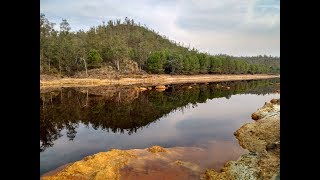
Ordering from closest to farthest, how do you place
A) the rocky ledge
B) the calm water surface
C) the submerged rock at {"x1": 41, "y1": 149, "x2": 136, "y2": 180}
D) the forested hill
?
the rocky ledge, the submerged rock at {"x1": 41, "y1": 149, "x2": 136, "y2": 180}, the calm water surface, the forested hill

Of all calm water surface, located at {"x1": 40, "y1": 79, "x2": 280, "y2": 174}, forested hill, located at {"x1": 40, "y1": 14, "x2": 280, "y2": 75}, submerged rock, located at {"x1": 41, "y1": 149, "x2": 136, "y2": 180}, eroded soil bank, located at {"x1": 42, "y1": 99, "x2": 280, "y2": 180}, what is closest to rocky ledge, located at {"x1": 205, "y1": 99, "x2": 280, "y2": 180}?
eroded soil bank, located at {"x1": 42, "y1": 99, "x2": 280, "y2": 180}

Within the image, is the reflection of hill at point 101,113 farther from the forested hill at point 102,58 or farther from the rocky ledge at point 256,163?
the forested hill at point 102,58

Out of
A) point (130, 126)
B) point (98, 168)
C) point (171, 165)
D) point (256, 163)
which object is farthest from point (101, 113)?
point (256, 163)

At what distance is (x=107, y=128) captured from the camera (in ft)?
91.0

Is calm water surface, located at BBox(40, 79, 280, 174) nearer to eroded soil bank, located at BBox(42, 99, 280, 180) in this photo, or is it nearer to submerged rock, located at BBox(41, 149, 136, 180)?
eroded soil bank, located at BBox(42, 99, 280, 180)

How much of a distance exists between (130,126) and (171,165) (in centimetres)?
1312

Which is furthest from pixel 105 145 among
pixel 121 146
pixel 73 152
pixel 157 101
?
pixel 157 101

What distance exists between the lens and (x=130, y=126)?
2869 centimetres

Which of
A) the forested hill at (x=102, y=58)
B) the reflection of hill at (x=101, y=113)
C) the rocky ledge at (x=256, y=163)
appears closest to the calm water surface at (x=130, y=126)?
the reflection of hill at (x=101, y=113)

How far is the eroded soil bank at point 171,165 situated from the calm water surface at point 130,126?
53.4 inches

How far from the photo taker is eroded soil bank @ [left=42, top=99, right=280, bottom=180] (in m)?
13.7

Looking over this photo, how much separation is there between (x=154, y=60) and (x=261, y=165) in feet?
283

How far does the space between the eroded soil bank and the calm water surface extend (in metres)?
1.36
